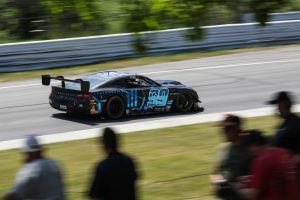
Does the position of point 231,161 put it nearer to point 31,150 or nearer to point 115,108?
point 31,150

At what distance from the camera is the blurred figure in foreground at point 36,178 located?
203 inches

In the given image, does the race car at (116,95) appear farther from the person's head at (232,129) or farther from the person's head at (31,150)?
the person's head at (31,150)

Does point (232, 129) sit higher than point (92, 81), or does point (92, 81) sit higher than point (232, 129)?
point (232, 129)

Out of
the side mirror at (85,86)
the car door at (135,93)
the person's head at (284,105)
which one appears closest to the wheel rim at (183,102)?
the car door at (135,93)

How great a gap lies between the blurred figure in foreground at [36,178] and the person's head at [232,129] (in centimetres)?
151

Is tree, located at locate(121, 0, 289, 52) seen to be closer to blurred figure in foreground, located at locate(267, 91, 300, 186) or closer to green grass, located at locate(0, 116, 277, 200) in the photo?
blurred figure in foreground, located at locate(267, 91, 300, 186)

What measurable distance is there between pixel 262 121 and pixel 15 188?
10373mm

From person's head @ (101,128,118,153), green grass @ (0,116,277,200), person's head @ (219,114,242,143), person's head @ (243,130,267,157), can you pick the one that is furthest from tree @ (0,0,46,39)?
person's head @ (243,130,267,157)

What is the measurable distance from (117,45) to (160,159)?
13915mm

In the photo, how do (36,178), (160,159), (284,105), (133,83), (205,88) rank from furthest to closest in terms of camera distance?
(205,88)
(133,83)
(160,159)
(284,105)
(36,178)

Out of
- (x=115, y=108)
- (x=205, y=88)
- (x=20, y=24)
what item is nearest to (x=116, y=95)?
(x=115, y=108)

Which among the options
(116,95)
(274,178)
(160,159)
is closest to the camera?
(274,178)

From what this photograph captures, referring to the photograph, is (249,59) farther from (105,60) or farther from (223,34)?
(105,60)

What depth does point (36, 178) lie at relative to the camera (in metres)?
5.17
